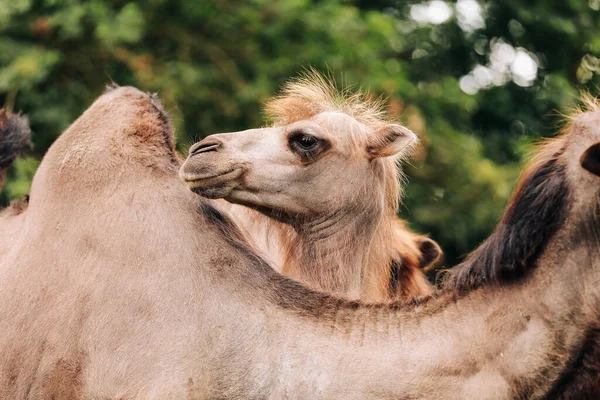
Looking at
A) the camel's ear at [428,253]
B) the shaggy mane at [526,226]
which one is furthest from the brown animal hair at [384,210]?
the shaggy mane at [526,226]

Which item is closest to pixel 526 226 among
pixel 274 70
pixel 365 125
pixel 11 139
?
pixel 365 125

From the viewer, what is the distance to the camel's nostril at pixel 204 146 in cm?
466

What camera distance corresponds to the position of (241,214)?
5.38 m

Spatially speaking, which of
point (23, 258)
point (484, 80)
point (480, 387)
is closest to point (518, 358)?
point (480, 387)

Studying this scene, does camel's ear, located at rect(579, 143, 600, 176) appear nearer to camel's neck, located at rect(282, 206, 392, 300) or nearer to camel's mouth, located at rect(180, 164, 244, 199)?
camel's mouth, located at rect(180, 164, 244, 199)

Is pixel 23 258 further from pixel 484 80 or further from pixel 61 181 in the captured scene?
pixel 484 80

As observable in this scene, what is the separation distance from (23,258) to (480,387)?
6.48 ft

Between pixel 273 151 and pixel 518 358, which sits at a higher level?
pixel 518 358

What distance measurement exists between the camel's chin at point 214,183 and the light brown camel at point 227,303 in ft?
0.41

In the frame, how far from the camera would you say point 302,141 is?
5105mm

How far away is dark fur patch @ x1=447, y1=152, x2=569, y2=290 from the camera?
10.9 ft

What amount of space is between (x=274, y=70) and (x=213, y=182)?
7198 mm

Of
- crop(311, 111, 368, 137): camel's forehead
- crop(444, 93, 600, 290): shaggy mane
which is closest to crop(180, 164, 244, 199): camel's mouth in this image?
crop(311, 111, 368, 137): camel's forehead

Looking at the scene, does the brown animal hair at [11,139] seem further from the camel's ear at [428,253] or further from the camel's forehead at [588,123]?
the camel's forehead at [588,123]
